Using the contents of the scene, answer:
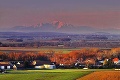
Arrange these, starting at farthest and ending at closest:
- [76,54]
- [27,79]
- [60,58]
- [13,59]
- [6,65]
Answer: [76,54] < [60,58] < [13,59] < [6,65] < [27,79]

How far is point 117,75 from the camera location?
Result: 35.4m

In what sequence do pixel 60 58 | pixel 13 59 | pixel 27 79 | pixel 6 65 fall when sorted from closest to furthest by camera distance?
pixel 27 79 < pixel 6 65 < pixel 13 59 < pixel 60 58

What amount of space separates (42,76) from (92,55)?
144 feet

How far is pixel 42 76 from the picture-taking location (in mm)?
35562

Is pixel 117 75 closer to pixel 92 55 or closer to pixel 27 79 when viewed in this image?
pixel 27 79

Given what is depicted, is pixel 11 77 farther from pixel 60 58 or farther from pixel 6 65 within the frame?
pixel 60 58

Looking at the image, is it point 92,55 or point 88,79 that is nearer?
point 88,79

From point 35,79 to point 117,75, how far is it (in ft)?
21.0

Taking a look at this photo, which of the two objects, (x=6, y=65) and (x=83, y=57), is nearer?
(x=6, y=65)

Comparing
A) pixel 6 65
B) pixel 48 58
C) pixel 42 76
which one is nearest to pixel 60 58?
pixel 48 58

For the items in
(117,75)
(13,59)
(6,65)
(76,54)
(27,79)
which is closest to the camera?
(27,79)

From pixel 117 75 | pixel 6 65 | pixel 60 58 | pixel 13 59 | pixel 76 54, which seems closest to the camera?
pixel 117 75

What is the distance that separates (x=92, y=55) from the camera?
7881 cm

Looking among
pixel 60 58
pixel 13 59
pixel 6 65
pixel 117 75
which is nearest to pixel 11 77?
pixel 117 75
